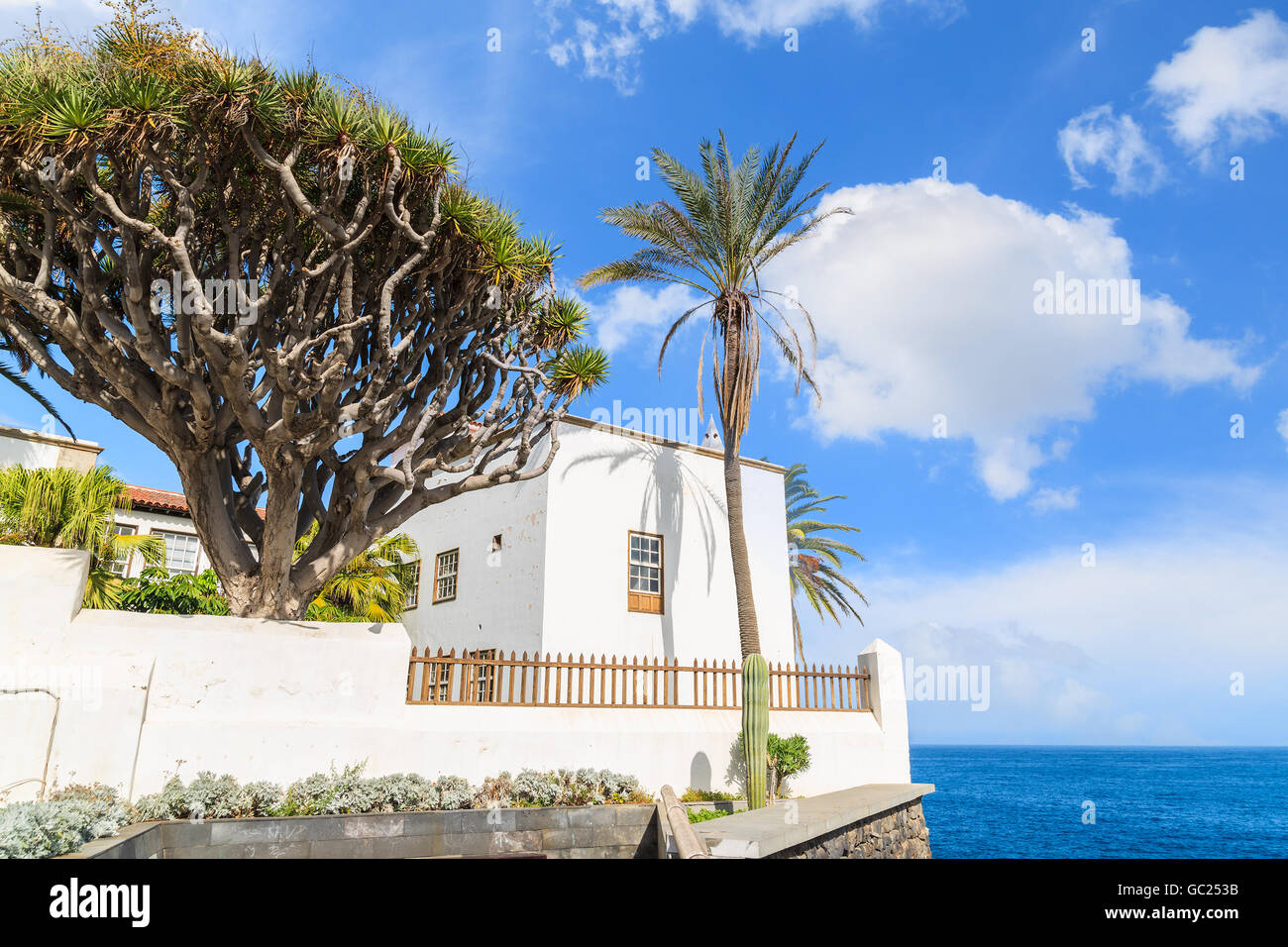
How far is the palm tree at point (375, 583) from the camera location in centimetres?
1821

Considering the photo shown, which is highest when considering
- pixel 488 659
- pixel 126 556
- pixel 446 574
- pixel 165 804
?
pixel 126 556

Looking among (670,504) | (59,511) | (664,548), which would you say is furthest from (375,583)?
(670,504)

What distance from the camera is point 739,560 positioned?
1578 centimetres

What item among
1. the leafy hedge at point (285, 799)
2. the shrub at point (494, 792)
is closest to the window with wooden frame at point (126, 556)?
the leafy hedge at point (285, 799)

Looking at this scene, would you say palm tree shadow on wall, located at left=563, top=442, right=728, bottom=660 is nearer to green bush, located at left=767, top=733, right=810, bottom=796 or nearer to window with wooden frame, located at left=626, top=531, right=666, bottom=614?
window with wooden frame, located at left=626, top=531, right=666, bottom=614

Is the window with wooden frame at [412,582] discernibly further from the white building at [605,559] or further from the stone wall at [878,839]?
the stone wall at [878,839]

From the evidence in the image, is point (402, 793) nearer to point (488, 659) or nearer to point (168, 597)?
point (488, 659)

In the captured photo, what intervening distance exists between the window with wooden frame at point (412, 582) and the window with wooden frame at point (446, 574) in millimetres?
974

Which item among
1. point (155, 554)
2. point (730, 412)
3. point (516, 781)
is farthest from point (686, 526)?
point (155, 554)

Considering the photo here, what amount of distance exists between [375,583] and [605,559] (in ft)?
20.2

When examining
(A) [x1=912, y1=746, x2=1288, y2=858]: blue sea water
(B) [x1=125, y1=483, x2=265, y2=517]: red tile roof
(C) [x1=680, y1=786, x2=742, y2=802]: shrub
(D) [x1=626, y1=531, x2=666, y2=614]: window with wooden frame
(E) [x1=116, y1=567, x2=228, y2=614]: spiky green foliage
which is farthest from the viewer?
(A) [x1=912, y1=746, x2=1288, y2=858]: blue sea water

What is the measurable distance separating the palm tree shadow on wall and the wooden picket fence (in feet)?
7.43

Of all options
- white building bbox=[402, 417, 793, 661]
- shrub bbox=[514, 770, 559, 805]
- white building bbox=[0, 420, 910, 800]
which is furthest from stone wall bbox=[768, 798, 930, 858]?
white building bbox=[402, 417, 793, 661]

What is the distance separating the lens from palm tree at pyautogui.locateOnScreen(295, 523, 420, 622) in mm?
18214
